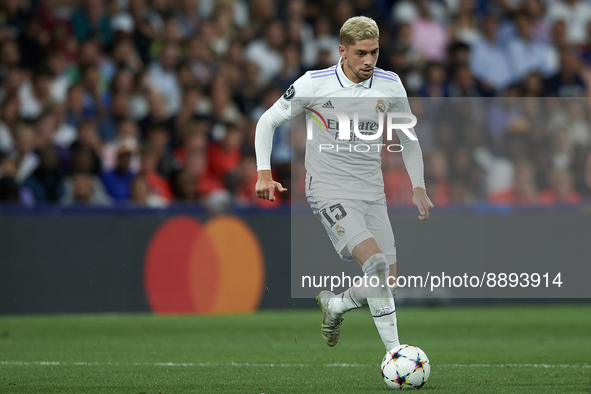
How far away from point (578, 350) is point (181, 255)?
5171 mm

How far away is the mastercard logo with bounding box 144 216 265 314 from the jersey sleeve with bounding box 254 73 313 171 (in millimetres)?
5384

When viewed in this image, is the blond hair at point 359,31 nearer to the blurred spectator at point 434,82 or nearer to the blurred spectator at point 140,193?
the blurred spectator at point 140,193

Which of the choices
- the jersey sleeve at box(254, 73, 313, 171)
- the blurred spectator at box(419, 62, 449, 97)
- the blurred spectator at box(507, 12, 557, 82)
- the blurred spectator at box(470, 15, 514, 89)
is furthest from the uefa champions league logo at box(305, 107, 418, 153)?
the blurred spectator at box(507, 12, 557, 82)

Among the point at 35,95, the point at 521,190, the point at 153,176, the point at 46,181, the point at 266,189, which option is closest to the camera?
the point at 266,189

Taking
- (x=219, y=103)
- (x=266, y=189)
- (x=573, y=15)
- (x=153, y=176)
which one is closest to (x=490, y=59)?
(x=573, y=15)

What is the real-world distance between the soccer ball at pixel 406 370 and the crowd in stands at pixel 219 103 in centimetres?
553

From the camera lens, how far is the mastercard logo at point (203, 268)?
11.8 m

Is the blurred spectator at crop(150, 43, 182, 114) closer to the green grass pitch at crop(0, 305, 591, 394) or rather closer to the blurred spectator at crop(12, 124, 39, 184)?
the blurred spectator at crop(12, 124, 39, 184)

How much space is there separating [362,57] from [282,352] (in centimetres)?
318

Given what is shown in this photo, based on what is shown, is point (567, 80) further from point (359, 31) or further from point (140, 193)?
point (359, 31)

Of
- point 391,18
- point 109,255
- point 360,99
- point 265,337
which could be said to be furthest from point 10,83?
point 360,99

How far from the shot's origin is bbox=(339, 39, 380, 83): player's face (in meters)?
6.39

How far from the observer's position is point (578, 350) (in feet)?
28.0

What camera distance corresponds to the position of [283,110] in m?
6.68
